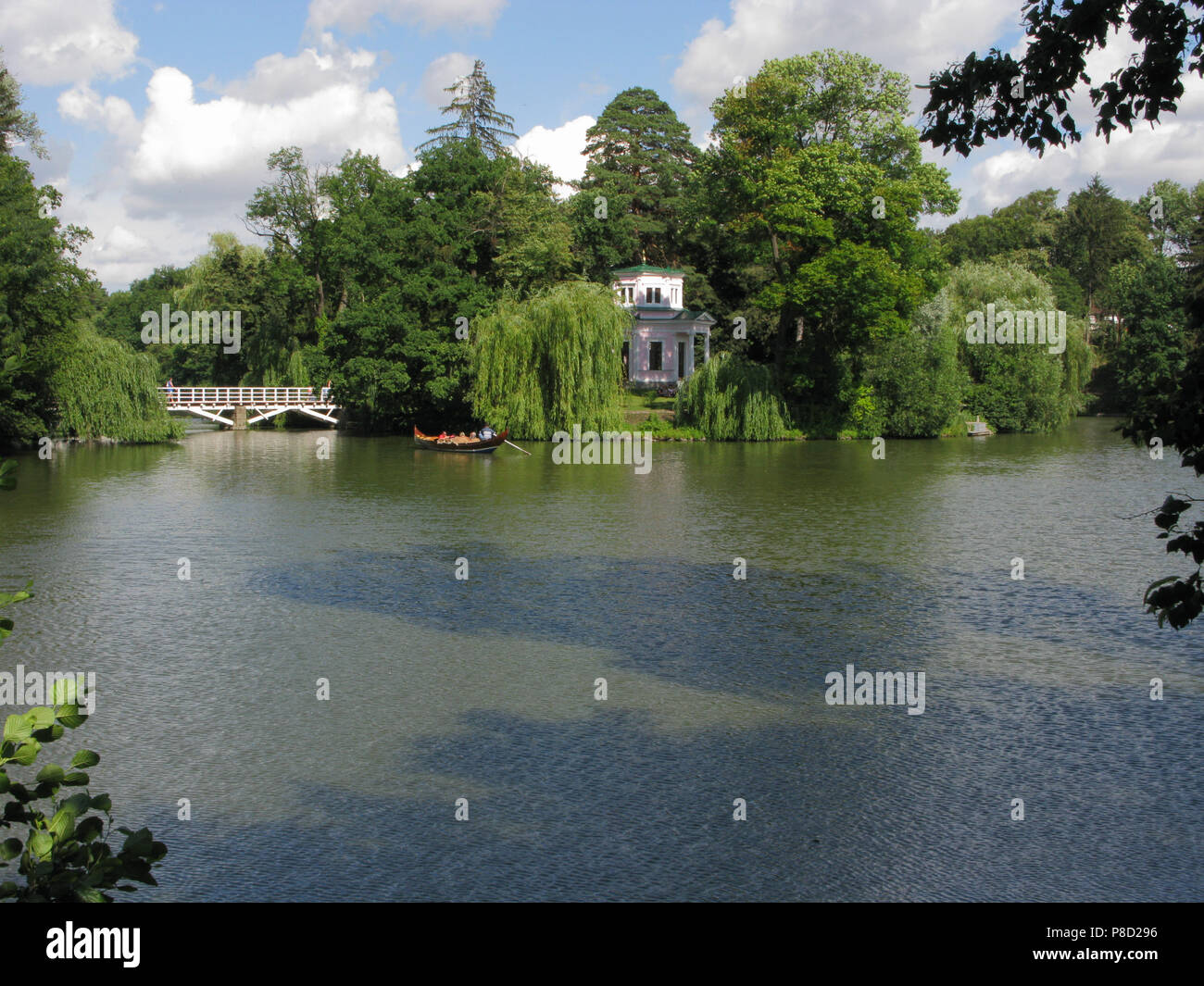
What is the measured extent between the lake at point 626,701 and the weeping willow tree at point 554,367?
18.9 meters

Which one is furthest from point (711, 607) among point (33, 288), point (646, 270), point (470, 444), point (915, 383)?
point (646, 270)

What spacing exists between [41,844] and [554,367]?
39617 millimetres

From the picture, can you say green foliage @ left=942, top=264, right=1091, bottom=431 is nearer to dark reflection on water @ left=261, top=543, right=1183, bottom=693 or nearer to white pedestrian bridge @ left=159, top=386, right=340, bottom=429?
white pedestrian bridge @ left=159, top=386, right=340, bottom=429

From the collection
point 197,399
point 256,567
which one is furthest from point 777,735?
point 197,399

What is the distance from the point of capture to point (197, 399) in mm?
61406

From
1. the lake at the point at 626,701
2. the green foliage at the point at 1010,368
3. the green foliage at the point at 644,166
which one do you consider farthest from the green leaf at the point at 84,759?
the green foliage at the point at 644,166

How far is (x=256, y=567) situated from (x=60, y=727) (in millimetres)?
14605

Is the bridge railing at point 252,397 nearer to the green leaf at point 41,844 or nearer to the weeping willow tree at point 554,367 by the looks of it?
the weeping willow tree at point 554,367

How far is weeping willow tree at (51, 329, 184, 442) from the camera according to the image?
136 ft

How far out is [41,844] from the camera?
3.37m

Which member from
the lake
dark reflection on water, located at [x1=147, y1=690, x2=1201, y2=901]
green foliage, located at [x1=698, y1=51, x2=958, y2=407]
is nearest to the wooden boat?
green foliage, located at [x1=698, y1=51, x2=958, y2=407]

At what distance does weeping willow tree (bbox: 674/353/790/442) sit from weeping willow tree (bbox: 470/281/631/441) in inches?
165

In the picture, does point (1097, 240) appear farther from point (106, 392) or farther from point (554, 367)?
point (106, 392)

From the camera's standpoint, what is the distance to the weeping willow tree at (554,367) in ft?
138
